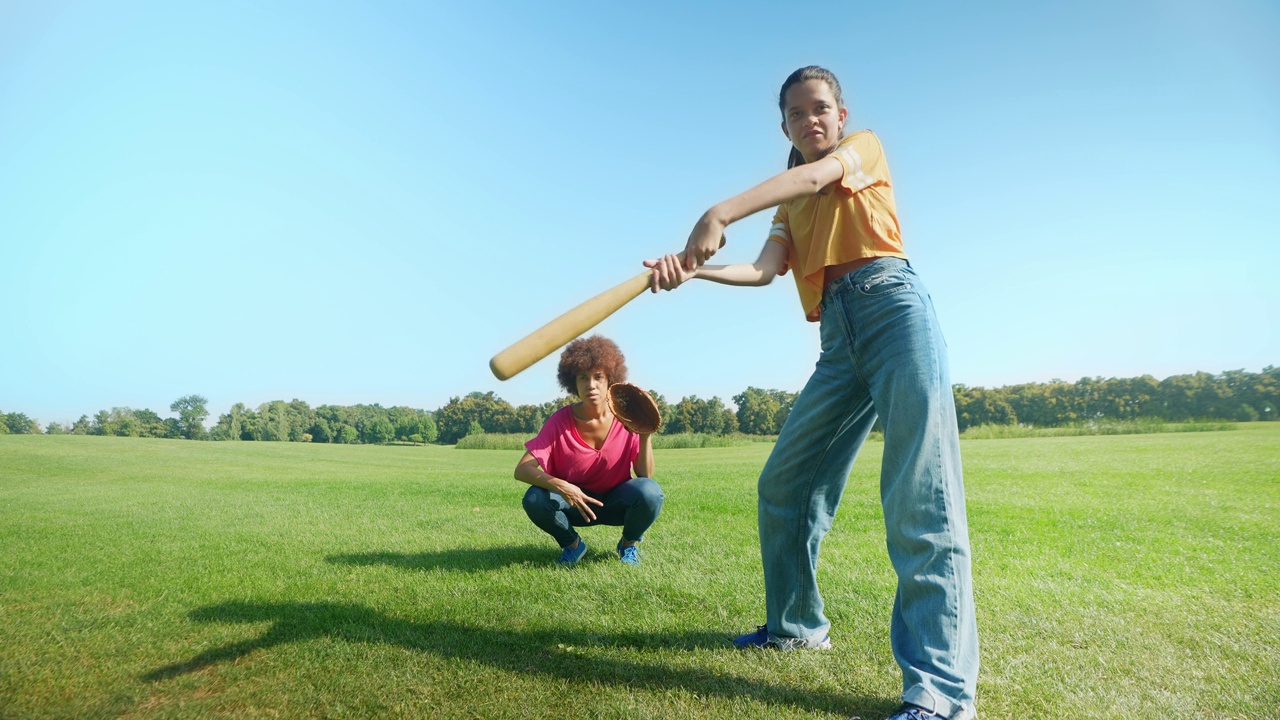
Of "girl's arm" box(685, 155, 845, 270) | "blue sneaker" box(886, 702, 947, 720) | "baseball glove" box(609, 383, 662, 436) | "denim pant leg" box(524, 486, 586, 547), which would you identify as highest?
"girl's arm" box(685, 155, 845, 270)

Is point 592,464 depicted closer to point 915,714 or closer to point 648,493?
point 648,493

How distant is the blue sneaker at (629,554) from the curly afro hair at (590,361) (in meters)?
1.20

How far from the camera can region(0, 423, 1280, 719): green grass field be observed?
288 cm

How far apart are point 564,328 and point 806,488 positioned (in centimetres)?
132

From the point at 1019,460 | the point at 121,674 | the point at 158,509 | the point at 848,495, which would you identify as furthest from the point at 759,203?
the point at 1019,460

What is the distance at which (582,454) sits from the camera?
5316 mm

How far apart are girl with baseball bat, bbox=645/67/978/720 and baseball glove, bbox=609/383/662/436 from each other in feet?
6.19

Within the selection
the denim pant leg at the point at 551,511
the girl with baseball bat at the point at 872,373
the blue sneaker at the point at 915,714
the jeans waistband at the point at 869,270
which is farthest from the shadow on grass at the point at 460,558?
the jeans waistband at the point at 869,270

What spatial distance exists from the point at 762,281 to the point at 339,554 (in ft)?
14.7

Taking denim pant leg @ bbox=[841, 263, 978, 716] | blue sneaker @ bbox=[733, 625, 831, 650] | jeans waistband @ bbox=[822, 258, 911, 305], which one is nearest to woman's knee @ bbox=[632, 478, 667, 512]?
blue sneaker @ bbox=[733, 625, 831, 650]

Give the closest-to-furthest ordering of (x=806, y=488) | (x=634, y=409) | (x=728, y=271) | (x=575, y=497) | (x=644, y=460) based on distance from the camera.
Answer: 1. (x=728, y=271)
2. (x=806, y=488)
3. (x=575, y=497)
4. (x=634, y=409)
5. (x=644, y=460)

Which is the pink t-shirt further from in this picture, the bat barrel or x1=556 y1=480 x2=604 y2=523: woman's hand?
the bat barrel

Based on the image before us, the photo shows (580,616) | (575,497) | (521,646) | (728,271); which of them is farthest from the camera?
(575,497)

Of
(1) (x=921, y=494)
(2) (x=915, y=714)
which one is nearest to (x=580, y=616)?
(2) (x=915, y=714)
